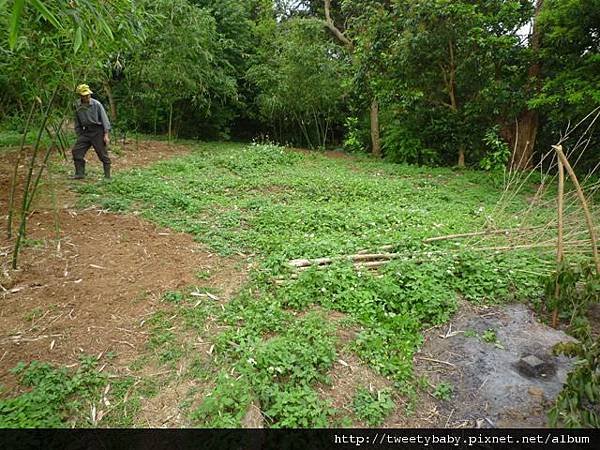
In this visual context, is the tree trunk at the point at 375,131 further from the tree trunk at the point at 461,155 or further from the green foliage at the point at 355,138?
the tree trunk at the point at 461,155

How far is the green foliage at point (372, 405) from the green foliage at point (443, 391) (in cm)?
29

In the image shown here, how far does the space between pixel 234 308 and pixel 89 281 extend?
1.19 meters

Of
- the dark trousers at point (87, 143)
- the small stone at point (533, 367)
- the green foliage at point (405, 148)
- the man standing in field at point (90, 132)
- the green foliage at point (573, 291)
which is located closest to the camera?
the small stone at point (533, 367)

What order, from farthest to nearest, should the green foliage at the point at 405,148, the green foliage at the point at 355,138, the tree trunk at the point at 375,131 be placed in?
the green foliage at the point at 355,138 → the tree trunk at the point at 375,131 → the green foliage at the point at 405,148

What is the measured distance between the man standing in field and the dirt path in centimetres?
131

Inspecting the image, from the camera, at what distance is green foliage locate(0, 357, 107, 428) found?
1790 millimetres

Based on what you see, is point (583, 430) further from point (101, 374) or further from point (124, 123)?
point (124, 123)

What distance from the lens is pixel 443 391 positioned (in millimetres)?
2180

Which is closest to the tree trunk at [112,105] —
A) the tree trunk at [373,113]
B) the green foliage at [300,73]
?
the green foliage at [300,73]

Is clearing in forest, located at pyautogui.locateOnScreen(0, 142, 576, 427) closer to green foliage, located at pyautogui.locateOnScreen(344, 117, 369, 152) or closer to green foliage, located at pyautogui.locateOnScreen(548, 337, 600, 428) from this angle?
green foliage, located at pyautogui.locateOnScreen(548, 337, 600, 428)

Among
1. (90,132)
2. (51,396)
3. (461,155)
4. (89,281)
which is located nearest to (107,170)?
(90,132)

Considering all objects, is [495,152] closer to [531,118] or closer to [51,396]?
[531,118]

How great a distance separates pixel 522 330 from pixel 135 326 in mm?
2676

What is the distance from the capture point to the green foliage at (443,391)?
7.09ft
